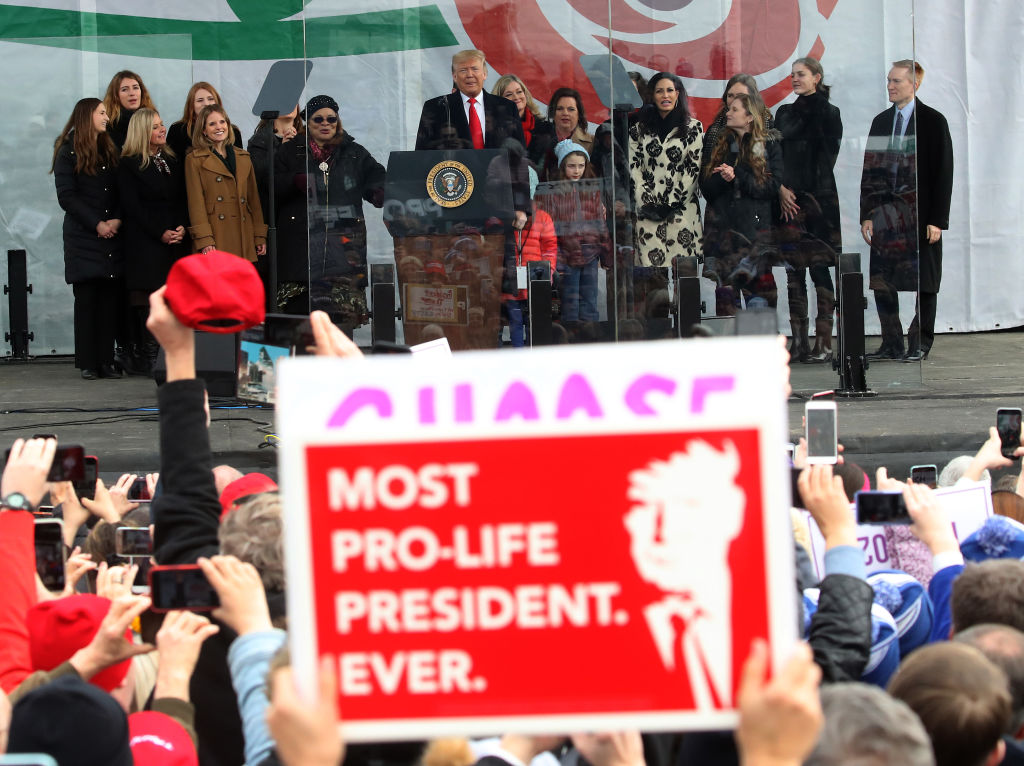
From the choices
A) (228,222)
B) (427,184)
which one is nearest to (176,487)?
(427,184)

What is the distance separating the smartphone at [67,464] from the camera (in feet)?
10.8

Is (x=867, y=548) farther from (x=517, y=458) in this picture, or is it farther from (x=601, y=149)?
(x=601, y=149)

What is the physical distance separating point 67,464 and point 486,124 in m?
6.58

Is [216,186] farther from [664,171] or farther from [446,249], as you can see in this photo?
[664,171]

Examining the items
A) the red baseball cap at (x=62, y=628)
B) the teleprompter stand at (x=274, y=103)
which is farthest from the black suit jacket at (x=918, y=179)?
the red baseball cap at (x=62, y=628)

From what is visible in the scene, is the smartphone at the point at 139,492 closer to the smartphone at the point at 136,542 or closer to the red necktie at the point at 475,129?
the smartphone at the point at 136,542

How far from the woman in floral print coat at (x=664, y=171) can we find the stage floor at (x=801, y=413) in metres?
1.31

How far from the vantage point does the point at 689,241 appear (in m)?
9.93

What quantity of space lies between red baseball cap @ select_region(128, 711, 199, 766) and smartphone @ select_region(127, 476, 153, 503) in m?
2.44

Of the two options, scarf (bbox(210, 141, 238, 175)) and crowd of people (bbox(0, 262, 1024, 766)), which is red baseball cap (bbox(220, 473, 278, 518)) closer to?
crowd of people (bbox(0, 262, 1024, 766))

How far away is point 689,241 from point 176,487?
7406 millimetres

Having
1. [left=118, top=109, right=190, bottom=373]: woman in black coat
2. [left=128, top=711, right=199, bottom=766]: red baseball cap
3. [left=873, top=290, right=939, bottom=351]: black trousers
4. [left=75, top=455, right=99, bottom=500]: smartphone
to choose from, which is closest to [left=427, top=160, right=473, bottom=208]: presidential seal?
[left=118, top=109, right=190, bottom=373]: woman in black coat

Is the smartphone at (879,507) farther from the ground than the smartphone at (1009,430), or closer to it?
closer to it

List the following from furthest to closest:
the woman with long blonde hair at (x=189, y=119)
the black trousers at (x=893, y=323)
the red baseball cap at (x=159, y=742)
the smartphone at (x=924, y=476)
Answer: the woman with long blonde hair at (x=189, y=119) → the black trousers at (x=893, y=323) → the smartphone at (x=924, y=476) → the red baseball cap at (x=159, y=742)
